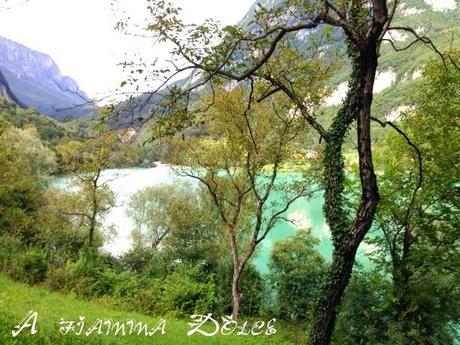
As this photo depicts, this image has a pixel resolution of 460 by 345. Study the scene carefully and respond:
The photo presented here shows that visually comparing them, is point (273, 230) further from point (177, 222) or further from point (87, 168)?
point (87, 168)

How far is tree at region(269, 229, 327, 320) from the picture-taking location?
25844 mm

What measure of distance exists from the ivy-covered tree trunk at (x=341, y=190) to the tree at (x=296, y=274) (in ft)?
66.4

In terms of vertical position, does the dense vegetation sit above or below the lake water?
below

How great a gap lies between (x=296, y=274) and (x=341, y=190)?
2049cm

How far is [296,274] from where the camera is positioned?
2586 centimetres

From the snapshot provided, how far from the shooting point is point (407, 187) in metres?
14.9

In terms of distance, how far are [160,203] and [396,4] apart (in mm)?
33063

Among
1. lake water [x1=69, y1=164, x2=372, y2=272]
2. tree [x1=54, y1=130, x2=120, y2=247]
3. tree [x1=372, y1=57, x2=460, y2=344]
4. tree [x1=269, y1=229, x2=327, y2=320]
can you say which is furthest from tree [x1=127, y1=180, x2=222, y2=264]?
tree [x1=372, y1=57, x2=460, y2=344]

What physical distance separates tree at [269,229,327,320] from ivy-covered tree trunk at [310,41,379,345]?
2025 cm

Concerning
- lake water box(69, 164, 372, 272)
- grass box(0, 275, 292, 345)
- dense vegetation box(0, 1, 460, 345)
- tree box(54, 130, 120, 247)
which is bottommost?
grass box(0, 275, 292, 345)

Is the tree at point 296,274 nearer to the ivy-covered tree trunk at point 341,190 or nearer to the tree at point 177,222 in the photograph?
the tree at point 177,222

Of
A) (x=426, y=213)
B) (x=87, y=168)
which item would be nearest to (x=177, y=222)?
(x=87, y=168)

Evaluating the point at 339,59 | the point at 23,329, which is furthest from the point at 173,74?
the point at 339,59

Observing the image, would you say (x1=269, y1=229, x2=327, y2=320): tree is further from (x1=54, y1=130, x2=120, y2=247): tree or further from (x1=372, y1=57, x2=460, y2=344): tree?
(x1=54, y1=130, x2=120, y2=247): tree
